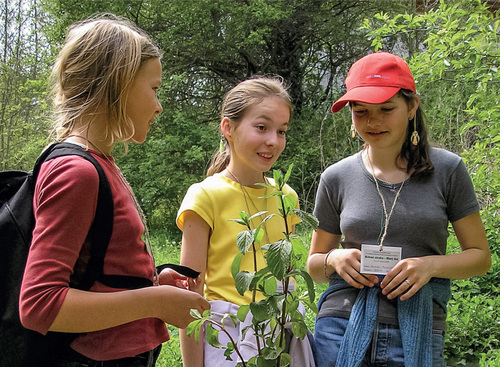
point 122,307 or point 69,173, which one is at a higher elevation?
point 69,173

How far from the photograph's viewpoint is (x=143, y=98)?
4.89 feet

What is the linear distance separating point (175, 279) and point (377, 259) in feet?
2.03

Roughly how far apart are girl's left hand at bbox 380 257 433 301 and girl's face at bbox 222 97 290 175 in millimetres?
596

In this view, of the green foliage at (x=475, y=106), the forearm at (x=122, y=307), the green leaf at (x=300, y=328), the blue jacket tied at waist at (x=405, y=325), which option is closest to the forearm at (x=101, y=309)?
the forearm at (x=122, y=307)

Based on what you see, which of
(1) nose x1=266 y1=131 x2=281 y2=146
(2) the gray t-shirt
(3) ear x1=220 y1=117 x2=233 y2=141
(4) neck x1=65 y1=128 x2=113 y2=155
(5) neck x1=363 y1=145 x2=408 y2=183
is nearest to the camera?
(4) neck x1=65 y1=128 x2=113 y2=155

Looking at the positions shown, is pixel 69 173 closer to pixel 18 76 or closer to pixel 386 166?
pixel 386 166

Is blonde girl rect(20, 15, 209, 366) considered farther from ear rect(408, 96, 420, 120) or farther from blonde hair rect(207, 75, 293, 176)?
ear rect(408, 96, 420, 120)

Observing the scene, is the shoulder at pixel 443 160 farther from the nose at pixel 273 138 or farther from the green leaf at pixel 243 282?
the green leaf at pixel 243 282

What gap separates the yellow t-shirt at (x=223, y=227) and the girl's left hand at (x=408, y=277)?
42cm

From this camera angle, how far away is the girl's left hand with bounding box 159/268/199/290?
1636 mm

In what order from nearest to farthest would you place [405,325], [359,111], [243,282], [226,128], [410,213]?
1. [243,282]
2. [405,325]
3. [410,213]
4. [359,111]
5. [226,128]

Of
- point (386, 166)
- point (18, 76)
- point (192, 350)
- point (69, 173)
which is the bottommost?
point (192, 350)

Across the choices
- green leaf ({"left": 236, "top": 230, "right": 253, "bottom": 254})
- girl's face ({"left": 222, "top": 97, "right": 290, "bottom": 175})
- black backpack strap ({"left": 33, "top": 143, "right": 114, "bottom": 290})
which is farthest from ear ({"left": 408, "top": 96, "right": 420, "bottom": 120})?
black backpack strap ({"left": 33, "top": 143, "right": 114, "bottom": 290})

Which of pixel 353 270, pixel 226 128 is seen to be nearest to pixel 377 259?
pixel 353 270
